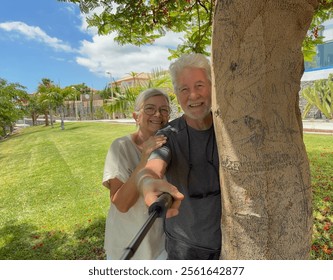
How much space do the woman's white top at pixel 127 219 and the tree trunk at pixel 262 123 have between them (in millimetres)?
817

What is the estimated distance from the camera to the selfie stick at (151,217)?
0.84m

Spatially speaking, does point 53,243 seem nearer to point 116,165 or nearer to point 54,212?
point 54,212

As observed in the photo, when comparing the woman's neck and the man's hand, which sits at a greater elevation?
the woman's neck

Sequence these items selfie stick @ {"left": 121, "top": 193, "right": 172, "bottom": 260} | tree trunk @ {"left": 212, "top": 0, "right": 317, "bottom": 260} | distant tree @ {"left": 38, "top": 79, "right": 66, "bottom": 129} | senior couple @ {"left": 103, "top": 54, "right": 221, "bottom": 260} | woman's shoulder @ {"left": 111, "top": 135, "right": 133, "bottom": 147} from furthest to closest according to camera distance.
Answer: distant tree @ {"left": 38, "top": 79, "right": 66, "bottom": 129} → woman's shoulder @ {"left": 111, "top": 135, "right": 133, "bottom": 147} → senior couple @ {"left": 103, "top": 54, "right": 221, "bottom": 260} → tree trunk @ {"left": 212, "top": 0, "right": 317, "bottom": 260} → selfie stick @ {"left": 121, "top": 193, "right": 172, "bottom": 260}

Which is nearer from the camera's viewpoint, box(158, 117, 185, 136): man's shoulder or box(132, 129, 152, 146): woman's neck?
box(158, 117, 185, 136): man's shoulder

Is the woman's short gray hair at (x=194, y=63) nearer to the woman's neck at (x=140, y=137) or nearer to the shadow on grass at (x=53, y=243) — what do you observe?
the woman's neck at (x=140, y=137)

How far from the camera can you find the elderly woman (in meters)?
2.00

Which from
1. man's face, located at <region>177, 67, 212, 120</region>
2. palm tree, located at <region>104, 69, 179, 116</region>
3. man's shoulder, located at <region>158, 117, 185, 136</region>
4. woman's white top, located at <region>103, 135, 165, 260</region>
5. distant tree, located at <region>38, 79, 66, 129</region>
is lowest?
woman's white top, located at <region>103, 135, 165, 260</region>

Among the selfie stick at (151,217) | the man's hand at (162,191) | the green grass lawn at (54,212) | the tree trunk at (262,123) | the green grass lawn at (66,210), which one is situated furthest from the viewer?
the green grass lawn at (54,212)

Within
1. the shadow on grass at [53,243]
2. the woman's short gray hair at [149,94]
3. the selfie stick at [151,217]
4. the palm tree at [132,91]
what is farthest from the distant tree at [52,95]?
the selfie stick at [151,217]

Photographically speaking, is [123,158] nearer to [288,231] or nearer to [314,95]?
[288,231]

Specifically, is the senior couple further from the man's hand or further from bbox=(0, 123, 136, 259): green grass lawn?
bbox=(0, 123, 136, 259): green grass lawn

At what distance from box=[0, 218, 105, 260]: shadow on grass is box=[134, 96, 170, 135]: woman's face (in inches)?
125

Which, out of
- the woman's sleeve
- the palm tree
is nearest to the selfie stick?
the woman's sleeve
